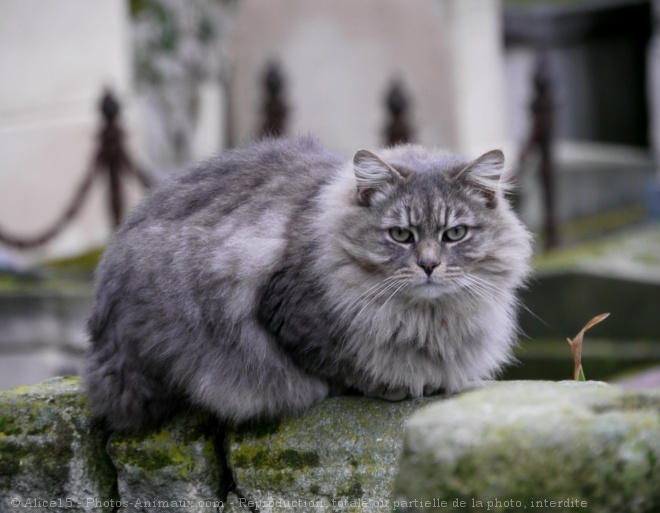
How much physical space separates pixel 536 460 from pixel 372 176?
149 centimetres

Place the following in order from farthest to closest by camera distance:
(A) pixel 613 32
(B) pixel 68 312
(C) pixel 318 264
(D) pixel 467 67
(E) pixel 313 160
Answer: (A) pixel 613 32, (D) pixel 467 67, (B) pixel 68 312, (E) pixel 313 160, (C) pixel 318 264

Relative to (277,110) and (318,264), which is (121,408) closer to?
(318,264)

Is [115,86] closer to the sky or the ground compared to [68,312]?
closer to the sky

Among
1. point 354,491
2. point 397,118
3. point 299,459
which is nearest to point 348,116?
point 397,118

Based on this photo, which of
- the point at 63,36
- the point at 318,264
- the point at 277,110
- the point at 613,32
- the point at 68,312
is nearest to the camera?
the point at 318,264

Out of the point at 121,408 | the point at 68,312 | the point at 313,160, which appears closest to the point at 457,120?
the point at 68,312

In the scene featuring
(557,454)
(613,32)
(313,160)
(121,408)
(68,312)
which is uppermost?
(613,32)

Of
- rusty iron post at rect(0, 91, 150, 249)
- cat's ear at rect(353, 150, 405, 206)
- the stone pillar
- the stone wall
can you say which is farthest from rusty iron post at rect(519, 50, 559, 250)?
the stone wall

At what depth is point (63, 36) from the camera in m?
9.02

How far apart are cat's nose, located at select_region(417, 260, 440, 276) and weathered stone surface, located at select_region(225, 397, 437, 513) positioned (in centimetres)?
47

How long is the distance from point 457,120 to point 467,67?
1.78 feet

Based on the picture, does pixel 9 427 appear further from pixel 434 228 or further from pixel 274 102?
pixel 274 102

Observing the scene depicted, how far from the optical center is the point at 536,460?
2170mm

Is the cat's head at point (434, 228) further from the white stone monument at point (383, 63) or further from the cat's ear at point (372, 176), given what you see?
the white stone monument at point (383, 63)
